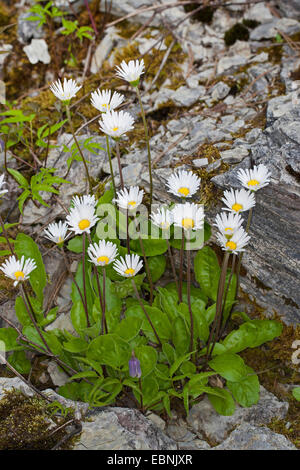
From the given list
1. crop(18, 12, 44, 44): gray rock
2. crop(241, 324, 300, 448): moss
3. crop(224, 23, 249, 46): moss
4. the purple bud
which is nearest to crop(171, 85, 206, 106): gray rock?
crop(224, 23, 249, 46): moss

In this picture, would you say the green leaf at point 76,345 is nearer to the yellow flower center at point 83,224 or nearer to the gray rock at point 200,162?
the yellow flower center at point 83,224

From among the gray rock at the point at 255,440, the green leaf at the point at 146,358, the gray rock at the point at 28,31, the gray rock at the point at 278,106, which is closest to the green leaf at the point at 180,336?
the green leaf at the point at 146,358

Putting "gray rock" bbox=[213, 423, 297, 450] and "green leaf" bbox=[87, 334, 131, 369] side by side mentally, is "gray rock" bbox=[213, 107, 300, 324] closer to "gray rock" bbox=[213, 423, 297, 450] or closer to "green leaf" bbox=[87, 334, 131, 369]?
"gray rock" bbox=[213, 423, 297, 450]

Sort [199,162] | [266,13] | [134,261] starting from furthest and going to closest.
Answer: [266,13] → [199,162] → [134,261]

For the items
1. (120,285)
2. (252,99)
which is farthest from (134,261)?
(252,99)

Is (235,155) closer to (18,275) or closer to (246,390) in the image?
(246,390)

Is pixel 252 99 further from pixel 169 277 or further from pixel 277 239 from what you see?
pixel 169 277
